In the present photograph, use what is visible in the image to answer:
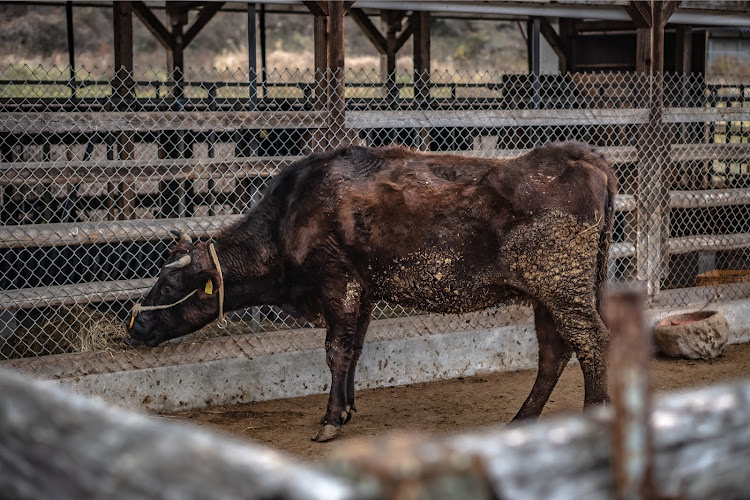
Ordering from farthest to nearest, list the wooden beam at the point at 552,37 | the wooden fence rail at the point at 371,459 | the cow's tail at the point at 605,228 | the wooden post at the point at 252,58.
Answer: the wooden beam at the point at 552,37, the wooden post at the point at 252,58, the cow's tail at the point at 605,228, the wooden fence rail at the point at 371,459

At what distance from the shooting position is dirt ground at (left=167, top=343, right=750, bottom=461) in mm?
6363

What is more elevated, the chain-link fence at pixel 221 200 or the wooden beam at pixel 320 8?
A: the wooden beam at pixel 320 8

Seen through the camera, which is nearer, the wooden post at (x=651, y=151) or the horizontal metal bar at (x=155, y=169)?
the horizontal metal bar at (x=155, y=169)

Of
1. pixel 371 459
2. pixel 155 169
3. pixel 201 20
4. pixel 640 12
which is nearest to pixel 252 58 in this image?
pixel 155 169

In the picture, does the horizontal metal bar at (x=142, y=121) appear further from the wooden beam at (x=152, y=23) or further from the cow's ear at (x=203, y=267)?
the wooden beam at (x=152, y=23)

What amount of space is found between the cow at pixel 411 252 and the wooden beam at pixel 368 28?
725cm

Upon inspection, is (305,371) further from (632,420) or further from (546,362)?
(632,420)

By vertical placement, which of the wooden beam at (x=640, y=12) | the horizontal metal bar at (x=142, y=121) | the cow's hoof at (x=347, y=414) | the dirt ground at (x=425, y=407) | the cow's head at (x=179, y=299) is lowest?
the dirt ground at (x=425, y=407)

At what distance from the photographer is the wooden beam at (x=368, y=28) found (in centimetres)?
1337

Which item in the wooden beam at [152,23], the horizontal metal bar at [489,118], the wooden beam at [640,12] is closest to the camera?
the horizontal metal bar at [489,118]

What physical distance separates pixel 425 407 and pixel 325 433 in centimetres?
120

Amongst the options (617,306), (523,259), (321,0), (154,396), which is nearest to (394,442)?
(617,306)

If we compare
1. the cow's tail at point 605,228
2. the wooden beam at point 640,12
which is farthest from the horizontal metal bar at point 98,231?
the wooden beam at point 640,12

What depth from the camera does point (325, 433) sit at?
6.14 metres
